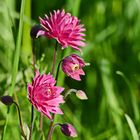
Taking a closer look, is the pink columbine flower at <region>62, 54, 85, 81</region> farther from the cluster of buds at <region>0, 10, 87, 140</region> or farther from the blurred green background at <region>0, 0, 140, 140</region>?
the blurred green background at <region>0, 0, 140, 140</region>

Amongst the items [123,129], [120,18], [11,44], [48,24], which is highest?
[120,18]

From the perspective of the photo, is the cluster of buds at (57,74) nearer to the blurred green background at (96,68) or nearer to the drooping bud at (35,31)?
the drooping bud at (35,31)

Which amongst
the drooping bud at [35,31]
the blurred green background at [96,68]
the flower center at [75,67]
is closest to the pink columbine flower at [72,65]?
the flower center at [75,67]

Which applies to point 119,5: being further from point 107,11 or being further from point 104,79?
point 104,79

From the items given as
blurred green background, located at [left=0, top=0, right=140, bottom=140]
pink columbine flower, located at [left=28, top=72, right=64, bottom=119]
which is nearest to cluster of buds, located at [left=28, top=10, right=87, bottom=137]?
pink columbine flower, located at [left=28, top=72, right=64, bottom=119]

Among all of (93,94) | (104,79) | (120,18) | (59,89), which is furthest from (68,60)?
(120,18)

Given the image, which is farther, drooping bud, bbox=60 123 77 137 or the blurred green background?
the blurred green background
